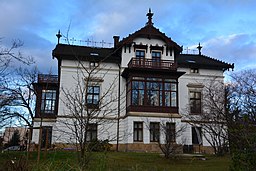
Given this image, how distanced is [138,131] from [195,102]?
24.3 feet

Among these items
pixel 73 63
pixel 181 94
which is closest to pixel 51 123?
pixel 73 63

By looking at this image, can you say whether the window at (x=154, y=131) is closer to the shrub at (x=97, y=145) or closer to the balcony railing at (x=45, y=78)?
the balcony railing at (x=45, y=78)

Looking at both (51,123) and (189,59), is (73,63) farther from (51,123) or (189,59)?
(189,59)

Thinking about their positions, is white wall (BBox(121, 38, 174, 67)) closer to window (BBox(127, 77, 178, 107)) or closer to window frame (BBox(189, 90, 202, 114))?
window (BBox(127, 77, 178, 107))

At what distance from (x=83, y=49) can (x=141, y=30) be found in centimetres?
630

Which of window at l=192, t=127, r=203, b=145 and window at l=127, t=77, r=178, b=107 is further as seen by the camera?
window at l=192, t=127, r=203, b=145

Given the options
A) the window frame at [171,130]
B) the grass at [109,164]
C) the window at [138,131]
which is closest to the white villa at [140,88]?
the window at [138,131]

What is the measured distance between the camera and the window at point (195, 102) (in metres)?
27.6

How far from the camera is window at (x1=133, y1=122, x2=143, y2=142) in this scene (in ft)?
77.5

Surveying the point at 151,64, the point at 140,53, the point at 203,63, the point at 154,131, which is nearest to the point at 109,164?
the point at 154,131

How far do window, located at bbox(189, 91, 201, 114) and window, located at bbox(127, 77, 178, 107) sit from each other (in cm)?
361

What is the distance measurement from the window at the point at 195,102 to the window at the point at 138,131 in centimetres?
629

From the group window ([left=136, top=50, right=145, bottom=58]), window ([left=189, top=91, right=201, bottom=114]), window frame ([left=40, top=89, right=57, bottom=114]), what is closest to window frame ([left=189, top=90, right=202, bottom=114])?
window ([left=189, top=91, right=201, bottom=114])

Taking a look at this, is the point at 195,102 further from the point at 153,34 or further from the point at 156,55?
the point at 153,34
